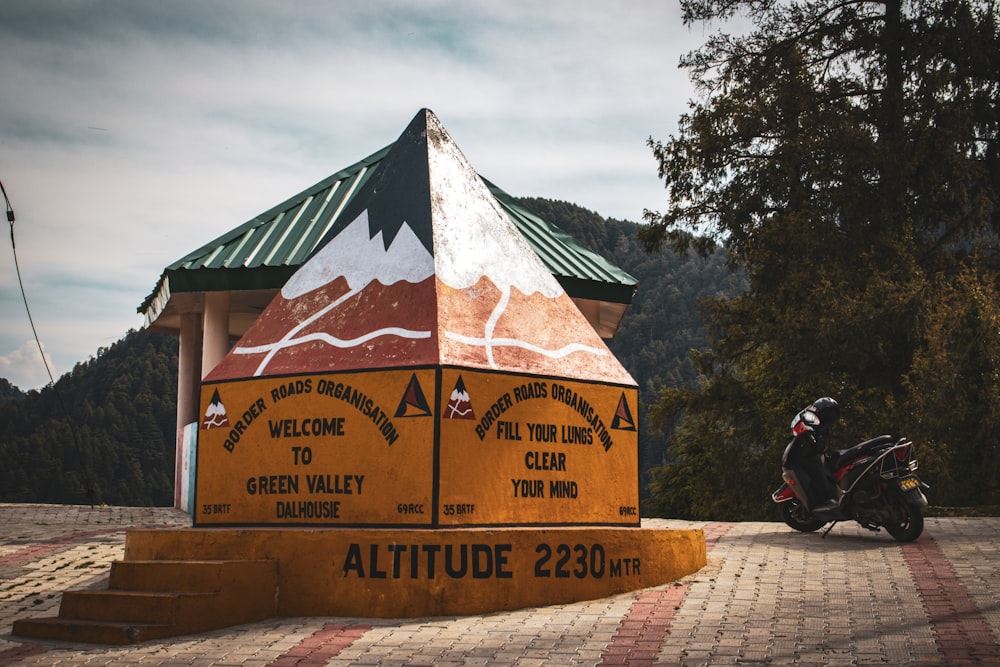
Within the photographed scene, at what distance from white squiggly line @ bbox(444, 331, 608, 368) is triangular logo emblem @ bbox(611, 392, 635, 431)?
0.55m

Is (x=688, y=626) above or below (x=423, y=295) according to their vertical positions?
below

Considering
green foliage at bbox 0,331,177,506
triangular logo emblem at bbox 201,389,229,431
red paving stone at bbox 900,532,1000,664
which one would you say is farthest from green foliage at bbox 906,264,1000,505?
green foliage at bbox 0,331,177,506

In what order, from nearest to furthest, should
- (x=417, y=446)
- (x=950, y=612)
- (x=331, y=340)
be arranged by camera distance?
(x=950, y=612)
(x=417, y=446)
(x=331, y=340)

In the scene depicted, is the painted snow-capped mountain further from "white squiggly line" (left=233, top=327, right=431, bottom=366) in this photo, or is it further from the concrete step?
the concrete step

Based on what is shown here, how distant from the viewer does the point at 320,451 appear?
27.8 feet

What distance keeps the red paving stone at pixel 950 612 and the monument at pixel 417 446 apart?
1.96m

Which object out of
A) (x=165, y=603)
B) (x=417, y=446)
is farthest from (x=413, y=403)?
(x=165, y=603)

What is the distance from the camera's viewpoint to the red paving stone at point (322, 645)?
6.31m

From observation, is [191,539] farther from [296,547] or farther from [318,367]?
[318,367]

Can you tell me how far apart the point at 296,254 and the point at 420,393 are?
7376 mm

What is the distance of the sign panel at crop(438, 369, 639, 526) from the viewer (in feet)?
27.0

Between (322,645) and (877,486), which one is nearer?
(322,645)

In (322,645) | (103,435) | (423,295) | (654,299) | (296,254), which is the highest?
(654,299)

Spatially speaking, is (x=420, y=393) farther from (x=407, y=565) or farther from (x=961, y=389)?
(x=961, y=389)
